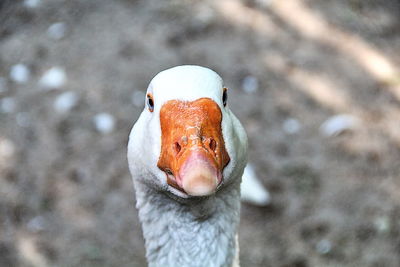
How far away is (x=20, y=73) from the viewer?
3023 mm

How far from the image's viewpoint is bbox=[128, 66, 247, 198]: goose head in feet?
3.41

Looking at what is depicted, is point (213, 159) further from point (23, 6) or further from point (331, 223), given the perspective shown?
point (23, 6)

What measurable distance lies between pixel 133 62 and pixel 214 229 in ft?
5.88

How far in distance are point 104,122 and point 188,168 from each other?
5.96 feet

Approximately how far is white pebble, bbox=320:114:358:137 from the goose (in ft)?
4.38

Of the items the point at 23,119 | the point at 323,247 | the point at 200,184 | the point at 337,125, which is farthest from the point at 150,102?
the point at 23,119

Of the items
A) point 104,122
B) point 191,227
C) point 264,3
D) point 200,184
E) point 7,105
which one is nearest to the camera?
point 200,184

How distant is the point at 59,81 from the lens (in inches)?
117

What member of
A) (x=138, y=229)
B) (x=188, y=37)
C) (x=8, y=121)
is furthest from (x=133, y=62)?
(x=138, y=229)

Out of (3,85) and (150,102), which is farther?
(3,85)

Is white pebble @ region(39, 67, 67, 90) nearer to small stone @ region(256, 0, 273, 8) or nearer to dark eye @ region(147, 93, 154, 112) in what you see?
small stone @ region(256, 0, 273, 8)

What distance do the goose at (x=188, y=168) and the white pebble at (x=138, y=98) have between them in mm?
1441

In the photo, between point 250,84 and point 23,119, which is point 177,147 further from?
point 23,119

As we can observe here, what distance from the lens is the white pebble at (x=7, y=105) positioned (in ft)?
9.44
